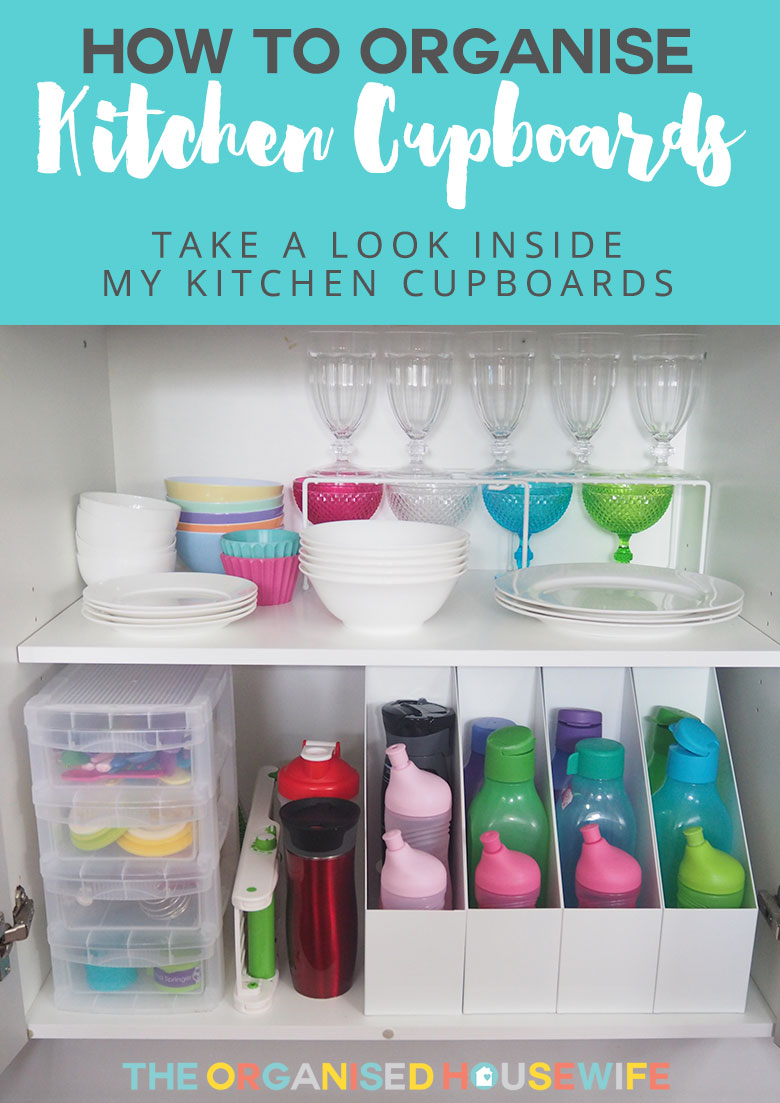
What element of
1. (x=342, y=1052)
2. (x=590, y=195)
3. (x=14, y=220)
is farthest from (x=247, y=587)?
(x=342, y=1052)

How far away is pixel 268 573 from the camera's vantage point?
1.05 metres

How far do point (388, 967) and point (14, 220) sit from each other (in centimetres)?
84

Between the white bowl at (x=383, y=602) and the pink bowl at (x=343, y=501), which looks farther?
the pink bowl at (x=343, y=501)

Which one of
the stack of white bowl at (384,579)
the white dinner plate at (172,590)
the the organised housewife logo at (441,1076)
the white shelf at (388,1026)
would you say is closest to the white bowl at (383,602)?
the stack of white bowl at (384,579)

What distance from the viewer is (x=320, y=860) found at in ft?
3.10

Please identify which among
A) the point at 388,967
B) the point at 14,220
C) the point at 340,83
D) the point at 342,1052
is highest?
the point at 340,83

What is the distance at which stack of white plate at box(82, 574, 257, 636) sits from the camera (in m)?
0.91

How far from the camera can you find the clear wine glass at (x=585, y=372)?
112 centimetres

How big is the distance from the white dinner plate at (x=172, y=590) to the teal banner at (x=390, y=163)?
30 cm

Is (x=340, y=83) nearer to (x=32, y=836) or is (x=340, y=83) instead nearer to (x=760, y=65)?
(x=760, y=65)

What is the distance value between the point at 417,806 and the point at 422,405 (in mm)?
505

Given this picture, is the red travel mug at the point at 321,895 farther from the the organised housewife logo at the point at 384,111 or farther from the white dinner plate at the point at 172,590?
the the organised housewife logo at the point at 384,111

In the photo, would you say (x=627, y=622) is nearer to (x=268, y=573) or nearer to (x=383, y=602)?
(x=383, y=602)

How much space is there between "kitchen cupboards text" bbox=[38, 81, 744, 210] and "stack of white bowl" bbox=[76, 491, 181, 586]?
392 millimetres
